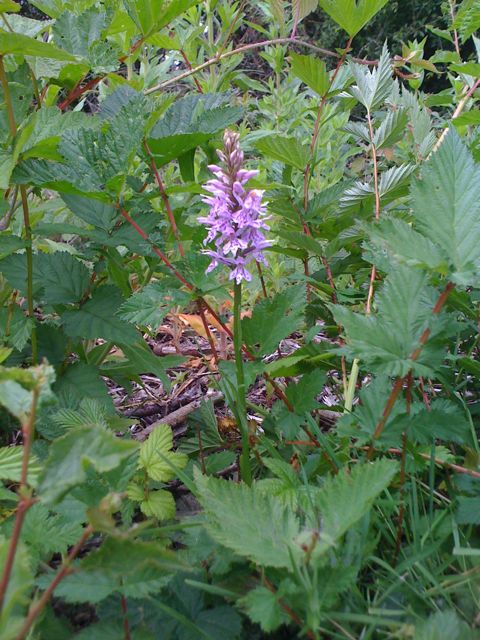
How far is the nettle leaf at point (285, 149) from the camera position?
1225 mm

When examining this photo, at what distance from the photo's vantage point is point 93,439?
1.88 feet

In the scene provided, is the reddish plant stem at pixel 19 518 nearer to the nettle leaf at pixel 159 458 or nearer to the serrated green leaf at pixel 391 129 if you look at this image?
the nettle leaf at pixel 159 458

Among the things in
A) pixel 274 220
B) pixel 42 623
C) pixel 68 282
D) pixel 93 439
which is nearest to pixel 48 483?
pixel 93 439

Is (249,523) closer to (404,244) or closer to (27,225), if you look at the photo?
(404,244)

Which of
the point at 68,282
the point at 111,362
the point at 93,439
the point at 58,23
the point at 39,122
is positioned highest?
the point at 58,23

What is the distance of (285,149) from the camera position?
49.5 inches

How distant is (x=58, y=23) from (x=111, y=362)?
784 mm

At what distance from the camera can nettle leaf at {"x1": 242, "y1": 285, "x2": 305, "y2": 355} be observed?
999mm

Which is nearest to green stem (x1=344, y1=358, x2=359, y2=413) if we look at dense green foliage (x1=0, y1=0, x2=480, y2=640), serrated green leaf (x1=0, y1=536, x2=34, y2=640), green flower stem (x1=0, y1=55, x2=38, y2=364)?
dense green foliage (x1=0, y1=0, x2=480, y2=640)

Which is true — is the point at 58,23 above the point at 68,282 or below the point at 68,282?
above

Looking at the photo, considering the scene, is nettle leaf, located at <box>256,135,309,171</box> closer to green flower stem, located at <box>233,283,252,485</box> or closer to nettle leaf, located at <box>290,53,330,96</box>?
nettle leaf, located at <box>290,53,330,96</box>

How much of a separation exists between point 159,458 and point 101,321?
0.30 meters

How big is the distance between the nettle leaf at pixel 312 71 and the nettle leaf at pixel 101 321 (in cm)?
63

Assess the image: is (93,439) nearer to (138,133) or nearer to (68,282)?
(138,133)
